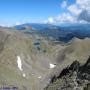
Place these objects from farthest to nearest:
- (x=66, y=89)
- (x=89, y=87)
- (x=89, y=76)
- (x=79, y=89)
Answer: (x=89, y=76) < (x=66, y=89) < (x=79, y=89) < (x=89, y=87)

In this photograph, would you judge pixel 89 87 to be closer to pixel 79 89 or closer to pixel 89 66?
pixel 79 89

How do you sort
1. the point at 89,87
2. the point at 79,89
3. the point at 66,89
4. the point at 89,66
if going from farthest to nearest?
the point at 89,66
the point at 66,89
the point at 79,89
the point at 89,87

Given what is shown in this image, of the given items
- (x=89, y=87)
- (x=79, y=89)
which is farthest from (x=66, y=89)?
(x=89, y=87)

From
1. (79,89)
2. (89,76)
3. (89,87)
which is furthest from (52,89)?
(89,87)

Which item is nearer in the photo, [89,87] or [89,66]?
[89,87]

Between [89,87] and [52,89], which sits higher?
[89,87]

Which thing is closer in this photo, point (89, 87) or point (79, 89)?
point (89, 87)

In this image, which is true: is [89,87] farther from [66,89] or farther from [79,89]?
[66,89]

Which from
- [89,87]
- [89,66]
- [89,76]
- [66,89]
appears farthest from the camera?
[89,66]

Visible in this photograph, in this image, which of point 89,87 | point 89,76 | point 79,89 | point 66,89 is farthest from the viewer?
point 89,76
